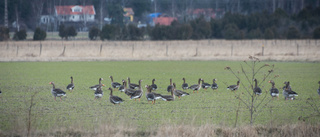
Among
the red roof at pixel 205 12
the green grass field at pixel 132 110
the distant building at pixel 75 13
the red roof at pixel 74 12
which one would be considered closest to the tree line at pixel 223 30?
the distant building at pixel 75 13

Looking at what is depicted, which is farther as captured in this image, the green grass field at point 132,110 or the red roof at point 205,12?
the red roof at point 205,12

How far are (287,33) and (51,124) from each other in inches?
2598

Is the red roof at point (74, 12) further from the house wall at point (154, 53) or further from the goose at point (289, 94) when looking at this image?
the goose at point (289, 94)

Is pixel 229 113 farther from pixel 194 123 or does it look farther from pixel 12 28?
pixel 12 28

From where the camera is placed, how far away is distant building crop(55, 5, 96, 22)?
305 feet

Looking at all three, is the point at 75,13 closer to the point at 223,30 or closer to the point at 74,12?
the point at 74,12

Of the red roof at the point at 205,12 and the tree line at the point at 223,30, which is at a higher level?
the red roof at the point at 205,12

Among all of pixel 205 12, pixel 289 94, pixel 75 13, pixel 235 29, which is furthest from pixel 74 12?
pixel 289 94

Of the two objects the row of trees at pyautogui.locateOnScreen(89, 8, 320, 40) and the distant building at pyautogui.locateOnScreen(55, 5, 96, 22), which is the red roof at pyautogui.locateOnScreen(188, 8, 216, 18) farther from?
the distant building at pyautogui.locateOnScreen(55, 5, 96, 22)

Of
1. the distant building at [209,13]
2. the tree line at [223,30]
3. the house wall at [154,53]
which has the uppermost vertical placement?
the distant building at [209,13]

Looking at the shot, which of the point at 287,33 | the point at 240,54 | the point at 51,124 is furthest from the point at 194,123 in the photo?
the point at 287,33

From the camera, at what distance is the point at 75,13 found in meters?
95.9

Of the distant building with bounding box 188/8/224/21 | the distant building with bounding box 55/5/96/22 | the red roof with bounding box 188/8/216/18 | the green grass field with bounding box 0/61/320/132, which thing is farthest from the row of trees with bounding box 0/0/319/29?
the green grass field with bounding box 0/61/320/132

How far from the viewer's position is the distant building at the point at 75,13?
92.9 meters
